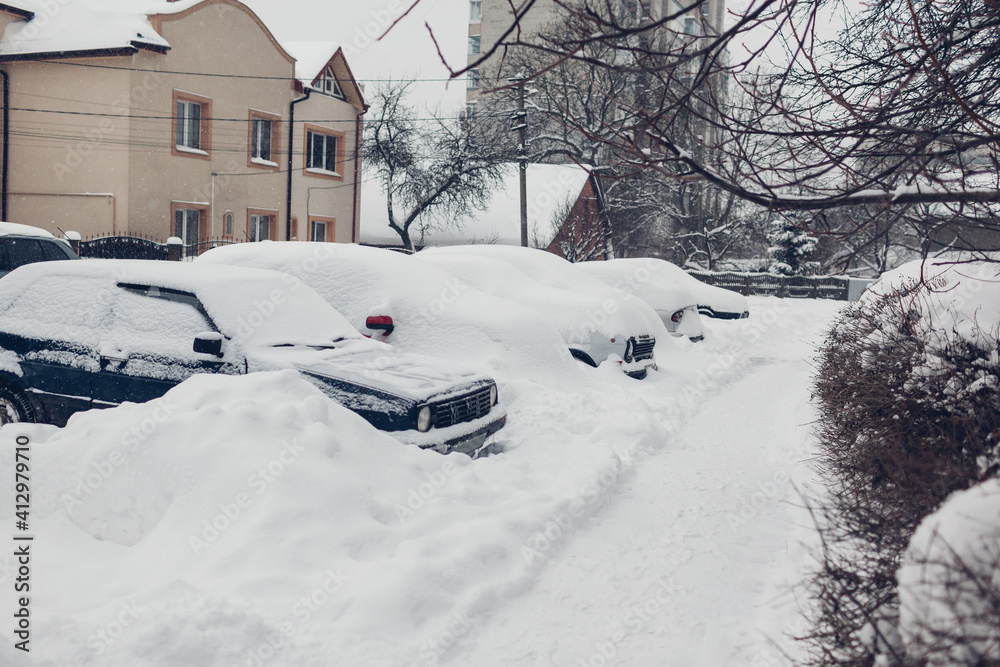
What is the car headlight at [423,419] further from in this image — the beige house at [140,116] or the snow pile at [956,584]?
the beige house at [140,116]

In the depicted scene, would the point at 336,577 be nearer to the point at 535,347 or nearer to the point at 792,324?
the point at 535,347

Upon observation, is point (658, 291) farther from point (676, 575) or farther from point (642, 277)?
point (676, 575)

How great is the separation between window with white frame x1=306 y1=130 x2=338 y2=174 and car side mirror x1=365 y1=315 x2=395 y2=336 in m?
20.0

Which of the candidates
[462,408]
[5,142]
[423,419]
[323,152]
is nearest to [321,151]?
[323,152]

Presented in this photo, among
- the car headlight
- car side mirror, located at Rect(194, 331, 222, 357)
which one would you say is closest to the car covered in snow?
the car headlight

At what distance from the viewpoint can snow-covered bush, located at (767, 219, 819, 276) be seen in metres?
35.4

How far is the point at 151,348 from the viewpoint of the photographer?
5566 millimetres

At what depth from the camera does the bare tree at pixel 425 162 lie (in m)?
28.6

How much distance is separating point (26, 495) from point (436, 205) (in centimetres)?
2684

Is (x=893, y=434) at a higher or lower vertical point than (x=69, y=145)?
lower

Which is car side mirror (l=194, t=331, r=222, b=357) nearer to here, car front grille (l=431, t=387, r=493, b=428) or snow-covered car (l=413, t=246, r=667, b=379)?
car front grille (l=431, t=387, r=493, b=428)

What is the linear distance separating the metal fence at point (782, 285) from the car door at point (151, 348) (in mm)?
29882

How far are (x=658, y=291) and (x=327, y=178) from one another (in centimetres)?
1652

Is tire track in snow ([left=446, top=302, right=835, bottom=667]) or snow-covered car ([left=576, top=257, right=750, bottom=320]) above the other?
snow-covered car ([left=576, top=257, right=750, bottom=320])
